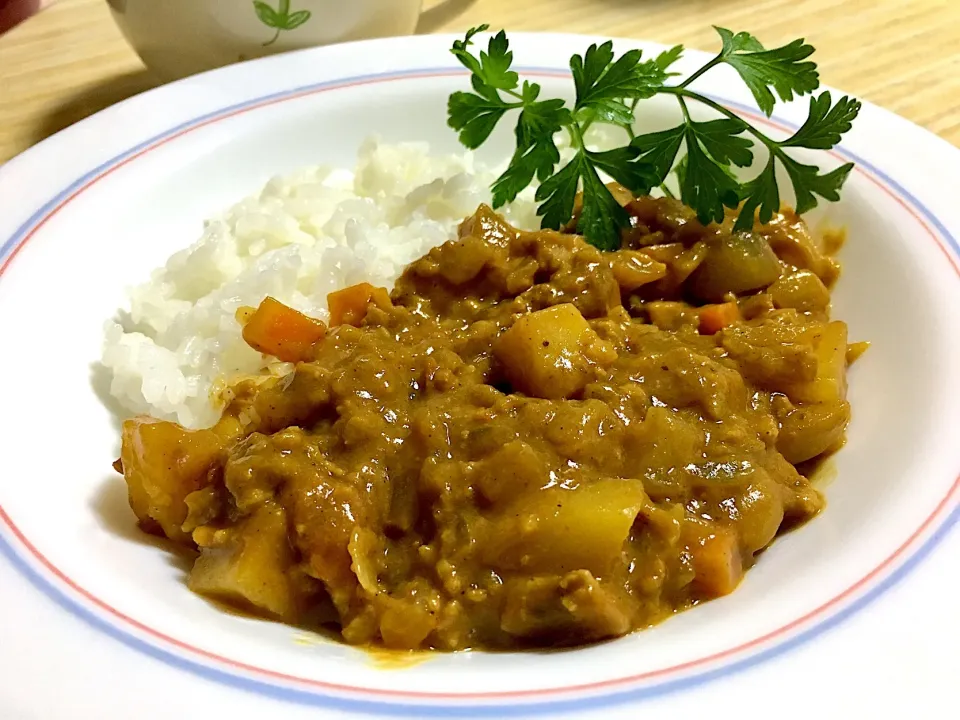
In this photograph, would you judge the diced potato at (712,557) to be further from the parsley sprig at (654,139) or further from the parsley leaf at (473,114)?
the parsley leaf at (473,114)

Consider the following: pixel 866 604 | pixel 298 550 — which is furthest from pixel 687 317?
pixel 298 550

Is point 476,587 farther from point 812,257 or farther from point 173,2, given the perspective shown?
point 173,2

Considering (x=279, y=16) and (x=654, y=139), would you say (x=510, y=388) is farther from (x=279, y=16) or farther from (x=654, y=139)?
(x=279, y=16)

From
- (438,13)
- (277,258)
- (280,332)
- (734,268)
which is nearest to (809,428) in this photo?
(734,268)

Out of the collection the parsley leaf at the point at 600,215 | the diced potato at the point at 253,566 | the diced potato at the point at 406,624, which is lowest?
the diced potato at the point at 406,624

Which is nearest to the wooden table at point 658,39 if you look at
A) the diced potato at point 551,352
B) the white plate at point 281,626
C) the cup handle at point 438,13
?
the cup handle at point 438,13

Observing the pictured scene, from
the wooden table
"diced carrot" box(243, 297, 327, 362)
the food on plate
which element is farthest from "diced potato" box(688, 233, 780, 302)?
the wooden table

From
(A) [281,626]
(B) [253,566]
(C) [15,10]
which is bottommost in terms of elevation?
(A) [281,626]
